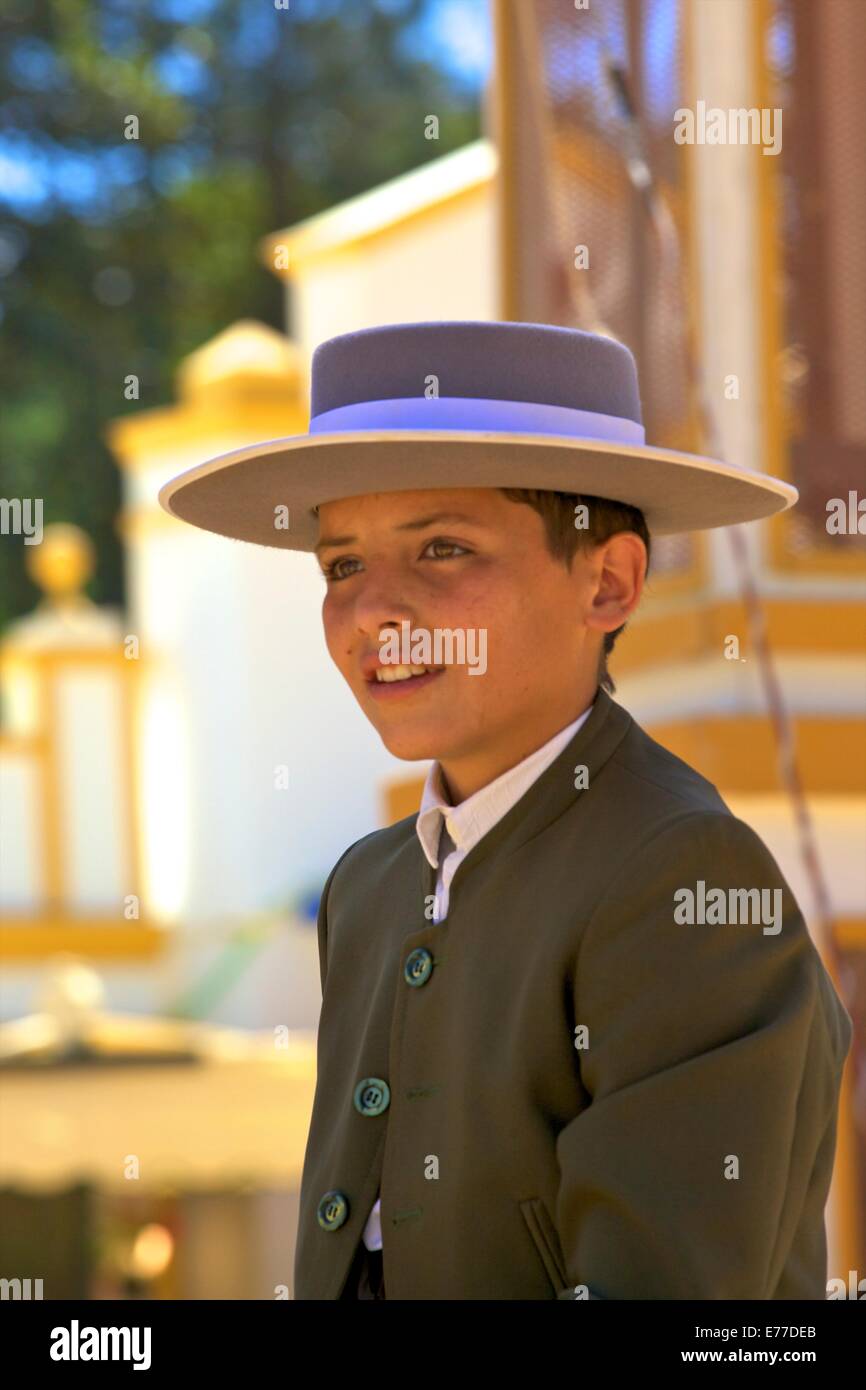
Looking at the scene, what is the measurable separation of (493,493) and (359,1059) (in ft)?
1.65

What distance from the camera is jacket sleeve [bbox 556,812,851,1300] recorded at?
1.81m

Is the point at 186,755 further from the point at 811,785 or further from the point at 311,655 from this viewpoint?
the point at 811,785

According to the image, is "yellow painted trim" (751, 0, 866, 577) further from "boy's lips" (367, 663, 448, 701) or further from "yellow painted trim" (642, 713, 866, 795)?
"boy's lips" (367, 663, 448, 701)

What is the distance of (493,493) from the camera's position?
6.82ft

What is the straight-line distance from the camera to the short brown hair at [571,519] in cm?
210

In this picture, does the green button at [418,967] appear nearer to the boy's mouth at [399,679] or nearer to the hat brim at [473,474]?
the boy's mouth at [399,679]

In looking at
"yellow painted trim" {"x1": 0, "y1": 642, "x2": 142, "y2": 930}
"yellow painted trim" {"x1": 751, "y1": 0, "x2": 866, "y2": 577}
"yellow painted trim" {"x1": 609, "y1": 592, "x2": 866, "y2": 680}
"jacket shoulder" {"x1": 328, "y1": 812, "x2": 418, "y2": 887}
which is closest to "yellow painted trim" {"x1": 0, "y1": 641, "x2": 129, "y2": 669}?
"yellow painted trim" {"x1": 0, "y1": 642, "x2": 142, "y2": 930}

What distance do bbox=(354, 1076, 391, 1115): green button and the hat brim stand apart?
1.65ft

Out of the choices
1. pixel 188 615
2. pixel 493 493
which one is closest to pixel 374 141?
pixel 188 615

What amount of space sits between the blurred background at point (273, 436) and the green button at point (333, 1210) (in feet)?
1.59

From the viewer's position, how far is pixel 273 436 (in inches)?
426

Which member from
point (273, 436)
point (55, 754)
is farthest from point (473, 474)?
point (55, 754)

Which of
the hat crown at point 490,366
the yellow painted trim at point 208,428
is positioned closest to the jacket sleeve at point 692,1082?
the hat crown at point 490,366

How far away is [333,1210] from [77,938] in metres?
9.44
